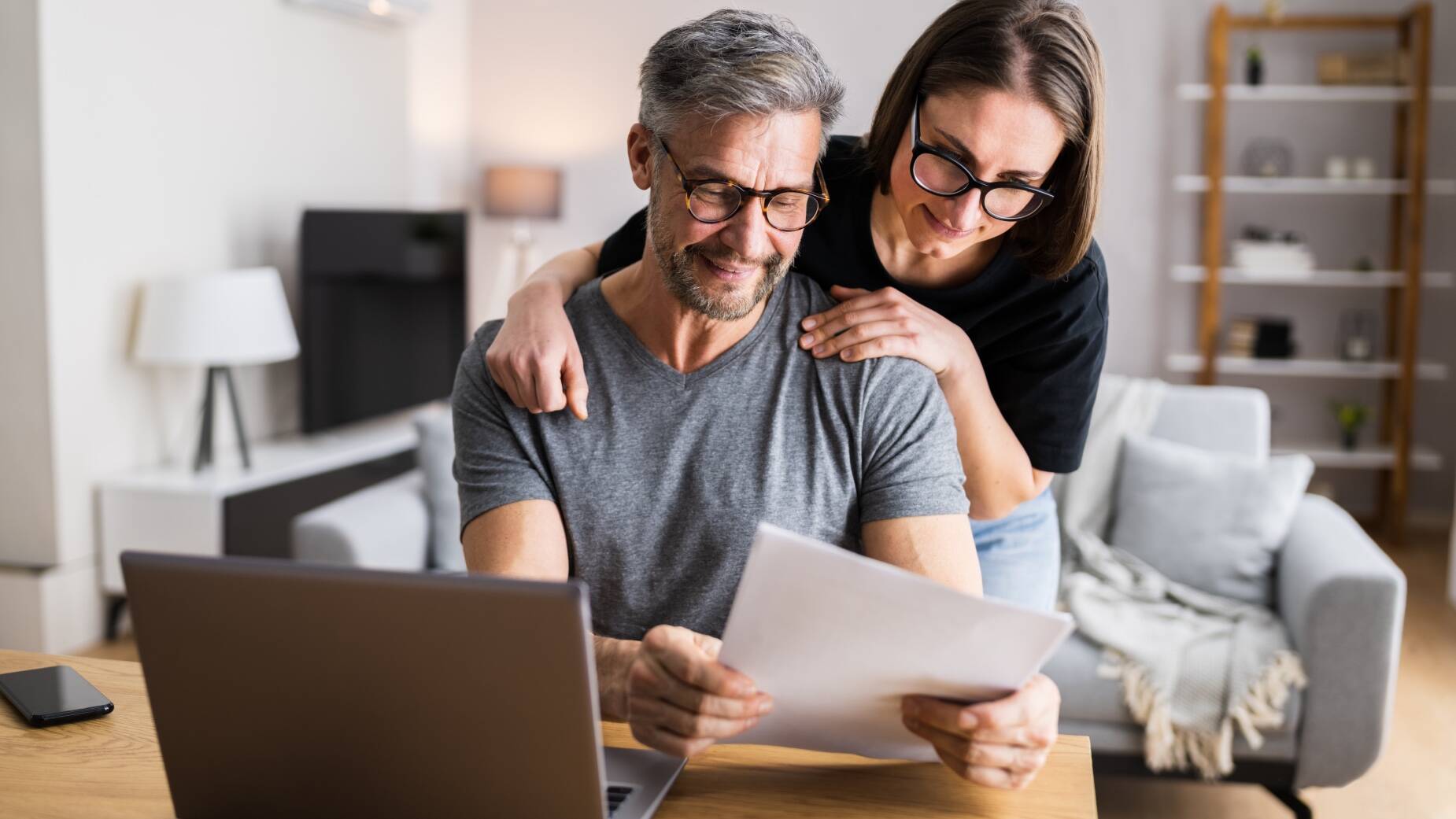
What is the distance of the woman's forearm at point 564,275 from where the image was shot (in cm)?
145

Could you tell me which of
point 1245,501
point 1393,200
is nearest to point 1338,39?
point 1393,200

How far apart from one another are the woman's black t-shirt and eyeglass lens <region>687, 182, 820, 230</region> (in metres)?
0.19

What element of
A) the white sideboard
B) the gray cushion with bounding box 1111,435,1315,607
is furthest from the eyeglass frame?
the white sideboard

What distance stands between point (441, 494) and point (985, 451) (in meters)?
1.88

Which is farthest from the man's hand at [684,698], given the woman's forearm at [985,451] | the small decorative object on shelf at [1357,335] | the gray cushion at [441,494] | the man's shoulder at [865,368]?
the small decorative object on shelf at [1357,335]

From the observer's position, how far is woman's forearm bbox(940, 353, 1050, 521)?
1427 mm

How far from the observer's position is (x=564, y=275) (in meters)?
1.55

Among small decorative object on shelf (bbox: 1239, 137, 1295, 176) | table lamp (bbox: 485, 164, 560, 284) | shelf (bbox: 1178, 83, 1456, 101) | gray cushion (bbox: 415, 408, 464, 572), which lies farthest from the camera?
table lamp (bbox: 485, 164, 560, 284)

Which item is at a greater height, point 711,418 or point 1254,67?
point 1254,67

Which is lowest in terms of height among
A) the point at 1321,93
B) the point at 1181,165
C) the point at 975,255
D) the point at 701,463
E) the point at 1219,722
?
the point at 1219,722

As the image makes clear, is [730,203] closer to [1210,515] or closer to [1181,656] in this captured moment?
[1181,656]

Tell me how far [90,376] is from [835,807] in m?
3.21

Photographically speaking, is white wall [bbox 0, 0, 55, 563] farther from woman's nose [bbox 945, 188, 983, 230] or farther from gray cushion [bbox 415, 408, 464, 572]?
woman's nose [bbox 945, 188, 983, 230]

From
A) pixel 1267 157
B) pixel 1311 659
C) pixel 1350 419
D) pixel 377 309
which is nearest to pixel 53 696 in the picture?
pixel 1311 659
